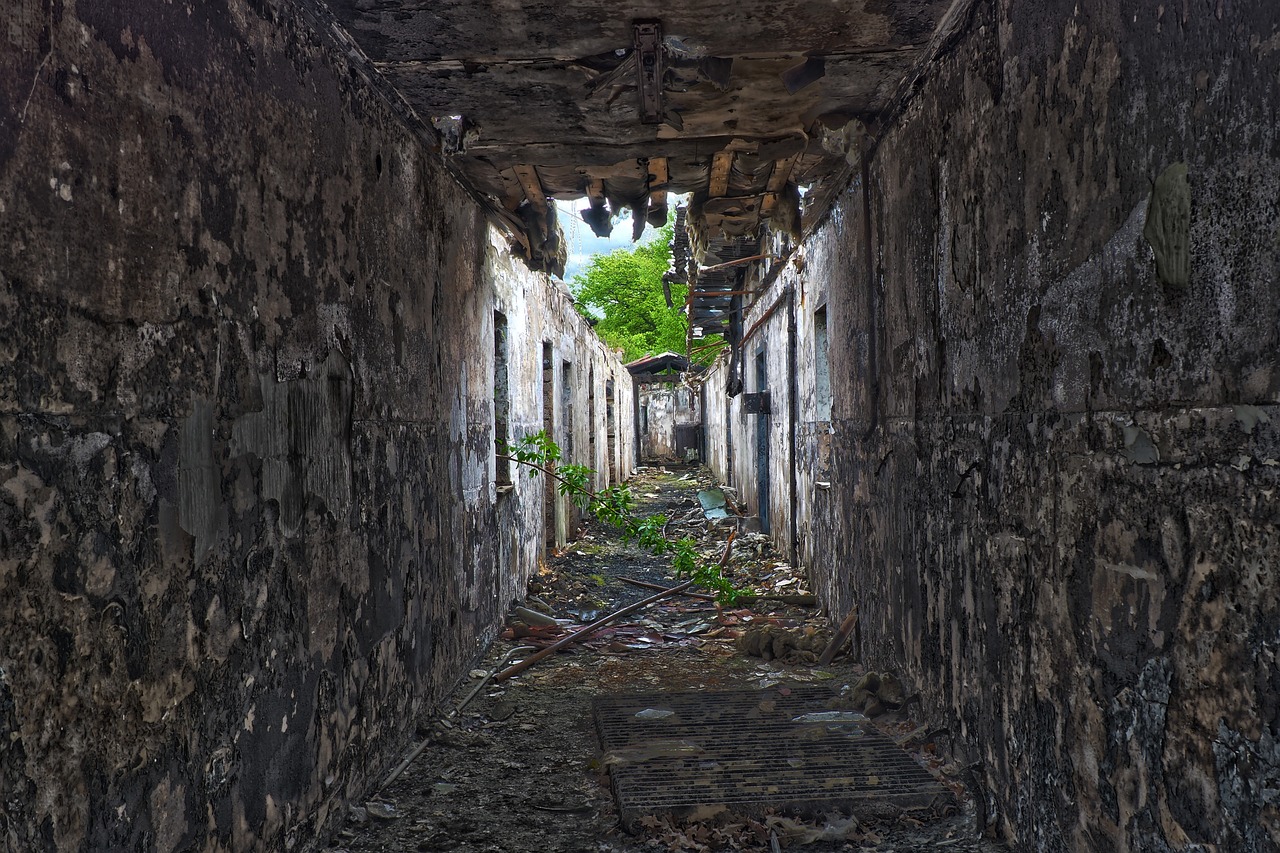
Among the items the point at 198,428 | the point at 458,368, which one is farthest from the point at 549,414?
the point at 198,428

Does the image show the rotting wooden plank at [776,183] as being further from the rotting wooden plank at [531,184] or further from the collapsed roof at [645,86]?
the rotting wooden plank at [531,184]

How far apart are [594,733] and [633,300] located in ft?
102

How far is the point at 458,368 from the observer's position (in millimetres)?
5039

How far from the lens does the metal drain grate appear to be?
132 inches

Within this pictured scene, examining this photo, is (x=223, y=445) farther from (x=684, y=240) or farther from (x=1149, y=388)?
(x=684, y=240)

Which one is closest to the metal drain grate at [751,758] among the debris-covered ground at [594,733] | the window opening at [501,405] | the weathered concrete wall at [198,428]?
the debris-covered ground at [594,733]

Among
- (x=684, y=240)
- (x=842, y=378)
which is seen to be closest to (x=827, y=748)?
(x=842, y=378)

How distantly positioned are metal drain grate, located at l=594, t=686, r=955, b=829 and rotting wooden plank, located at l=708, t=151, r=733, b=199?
10.5ft

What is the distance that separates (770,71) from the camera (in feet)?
11.7

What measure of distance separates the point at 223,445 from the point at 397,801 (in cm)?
196

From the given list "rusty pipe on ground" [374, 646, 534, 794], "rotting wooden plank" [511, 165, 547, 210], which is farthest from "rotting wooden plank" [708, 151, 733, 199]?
"rusty pipe on ground" [374, 646, 534, 794]

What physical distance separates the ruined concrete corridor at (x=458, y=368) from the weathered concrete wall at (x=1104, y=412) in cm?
1

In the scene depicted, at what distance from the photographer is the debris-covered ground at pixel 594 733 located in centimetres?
316

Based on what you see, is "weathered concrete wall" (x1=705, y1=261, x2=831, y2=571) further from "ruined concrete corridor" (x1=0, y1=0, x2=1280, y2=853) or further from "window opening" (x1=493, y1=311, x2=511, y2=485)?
"window opening" (x1=493, y1=311, x2=511, y2=485)
